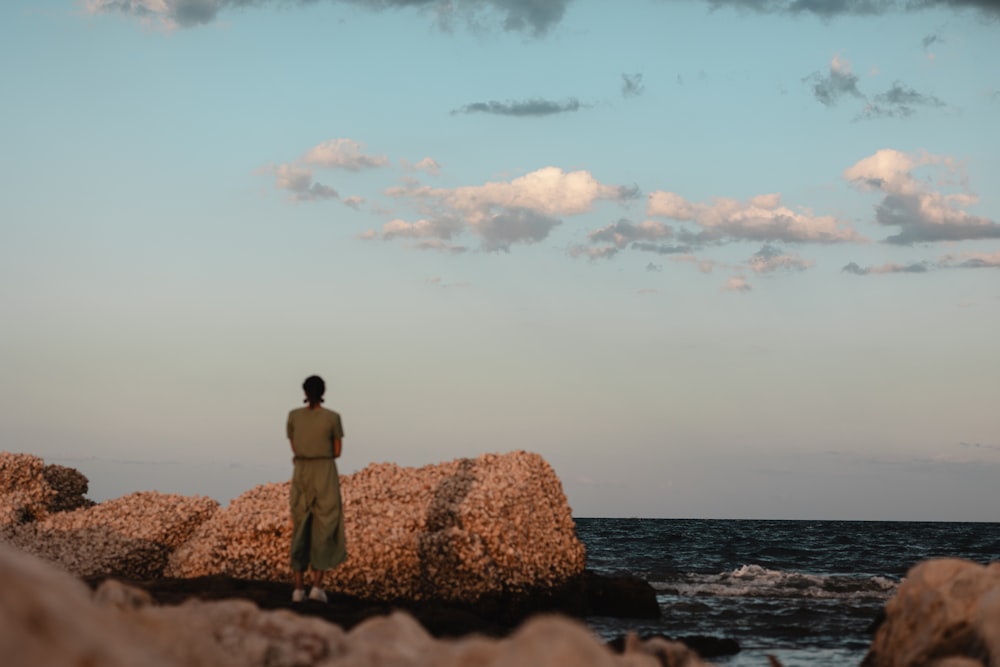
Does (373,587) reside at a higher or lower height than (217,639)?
lower

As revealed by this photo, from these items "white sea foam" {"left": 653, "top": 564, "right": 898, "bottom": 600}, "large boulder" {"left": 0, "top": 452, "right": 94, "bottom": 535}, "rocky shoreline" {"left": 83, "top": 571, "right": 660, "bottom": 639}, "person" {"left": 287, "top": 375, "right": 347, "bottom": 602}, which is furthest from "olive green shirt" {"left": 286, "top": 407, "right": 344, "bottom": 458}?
"white sea foam" {"left": 653, "top": 564, "right": 898, "bottom": 600}

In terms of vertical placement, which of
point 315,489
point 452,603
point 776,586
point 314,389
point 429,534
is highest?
point 314,389

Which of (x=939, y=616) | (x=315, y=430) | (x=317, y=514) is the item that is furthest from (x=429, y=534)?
(x=939, y=616)

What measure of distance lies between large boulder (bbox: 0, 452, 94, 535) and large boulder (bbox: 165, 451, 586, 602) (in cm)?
479

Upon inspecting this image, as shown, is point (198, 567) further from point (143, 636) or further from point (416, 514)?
point (143, 636)

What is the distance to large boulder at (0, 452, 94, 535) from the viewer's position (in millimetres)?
20656

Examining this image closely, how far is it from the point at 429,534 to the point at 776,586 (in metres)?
14.2

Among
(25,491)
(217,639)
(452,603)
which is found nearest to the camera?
(217,639)

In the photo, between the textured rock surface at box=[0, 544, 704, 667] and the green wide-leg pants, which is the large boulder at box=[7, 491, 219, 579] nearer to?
the green wide-leg pants

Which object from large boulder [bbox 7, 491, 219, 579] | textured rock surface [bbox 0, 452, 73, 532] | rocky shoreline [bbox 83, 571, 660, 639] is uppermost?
textured rock surface [bbox 0, 452, 73, 532]

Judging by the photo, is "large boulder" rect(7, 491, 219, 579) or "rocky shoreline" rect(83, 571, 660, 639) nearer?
"rocky shoreline" rect(83, 571, 660, 639)

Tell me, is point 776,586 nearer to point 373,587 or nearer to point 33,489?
point 373,587

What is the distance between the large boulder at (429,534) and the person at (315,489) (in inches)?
84.6

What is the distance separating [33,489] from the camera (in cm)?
2142
